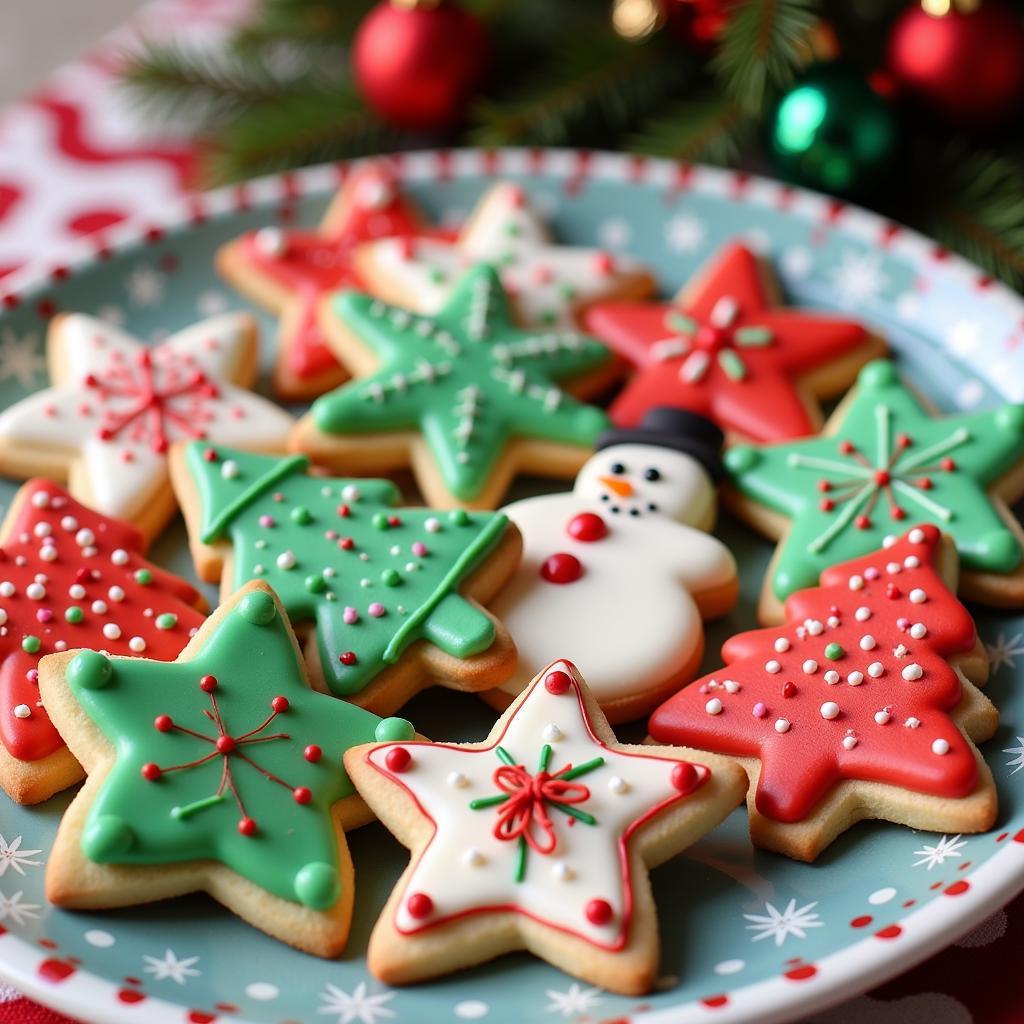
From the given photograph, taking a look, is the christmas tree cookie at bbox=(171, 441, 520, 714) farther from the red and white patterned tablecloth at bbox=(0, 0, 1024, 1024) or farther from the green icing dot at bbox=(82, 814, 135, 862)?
the red and white patterned tablecloth at bbox=(0, 0, 1024, 1024)

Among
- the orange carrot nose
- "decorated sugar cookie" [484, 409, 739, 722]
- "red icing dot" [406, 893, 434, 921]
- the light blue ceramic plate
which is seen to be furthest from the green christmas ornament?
"red icing dot" [406, 893, 434, 921]

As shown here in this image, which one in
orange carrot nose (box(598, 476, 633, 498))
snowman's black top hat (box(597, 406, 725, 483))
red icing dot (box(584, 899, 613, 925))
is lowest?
red icing dot (box(584, 899, 613, 925))

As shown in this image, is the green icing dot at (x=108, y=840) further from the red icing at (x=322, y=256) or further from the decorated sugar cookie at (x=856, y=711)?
the red icing at (x=322, y=256)

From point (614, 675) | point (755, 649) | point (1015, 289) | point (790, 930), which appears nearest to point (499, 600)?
point (614, 675)

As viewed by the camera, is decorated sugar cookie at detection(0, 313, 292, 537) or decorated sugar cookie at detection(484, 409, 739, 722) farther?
decorated sugar cookie at detection(0, 313, 292, 537)

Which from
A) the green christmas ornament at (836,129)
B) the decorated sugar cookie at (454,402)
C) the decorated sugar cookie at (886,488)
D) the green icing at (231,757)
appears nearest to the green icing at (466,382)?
the decorated sugar cookie at (454,402)

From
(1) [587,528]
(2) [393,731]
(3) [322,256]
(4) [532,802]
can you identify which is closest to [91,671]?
(2) [393,731]

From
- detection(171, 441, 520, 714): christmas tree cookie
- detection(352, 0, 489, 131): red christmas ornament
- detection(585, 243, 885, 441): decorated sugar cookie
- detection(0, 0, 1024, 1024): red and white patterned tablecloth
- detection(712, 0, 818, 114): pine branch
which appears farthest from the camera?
detection(0, 0, 1024, 1024): red and white patterned tablecloth
